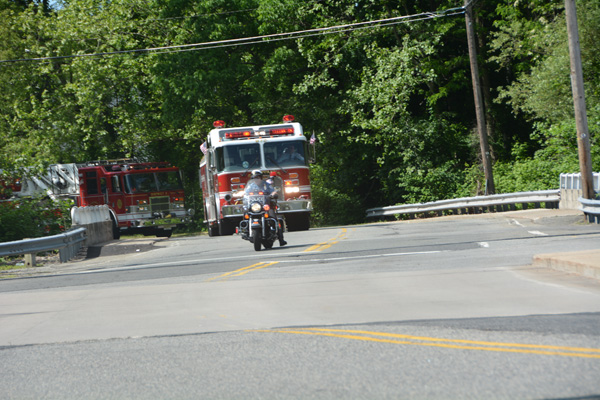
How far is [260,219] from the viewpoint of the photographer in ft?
61.2

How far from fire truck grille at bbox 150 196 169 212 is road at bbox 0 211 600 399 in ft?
66.5

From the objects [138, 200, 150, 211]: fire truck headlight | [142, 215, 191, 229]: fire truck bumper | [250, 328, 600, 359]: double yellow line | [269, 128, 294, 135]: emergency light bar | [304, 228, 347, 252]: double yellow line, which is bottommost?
[250, 328, 600, 359]: double yellow line

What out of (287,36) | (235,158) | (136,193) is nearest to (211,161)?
(235,158)

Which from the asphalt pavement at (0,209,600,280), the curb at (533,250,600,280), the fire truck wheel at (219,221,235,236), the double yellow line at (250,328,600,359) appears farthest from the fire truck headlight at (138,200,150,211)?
the double yellow line at (250,328,600,359)

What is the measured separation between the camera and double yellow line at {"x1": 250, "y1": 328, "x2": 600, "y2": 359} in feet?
20.8

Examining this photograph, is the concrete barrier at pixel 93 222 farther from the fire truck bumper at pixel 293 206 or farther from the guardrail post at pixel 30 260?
the fire truck bumper at pixel 293 206

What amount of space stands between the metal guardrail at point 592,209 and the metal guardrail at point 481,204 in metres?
6.43

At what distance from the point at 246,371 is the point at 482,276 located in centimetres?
563

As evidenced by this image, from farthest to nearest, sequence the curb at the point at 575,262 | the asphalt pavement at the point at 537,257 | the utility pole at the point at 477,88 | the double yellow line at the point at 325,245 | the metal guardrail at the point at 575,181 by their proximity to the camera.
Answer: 1. the utility pole at the point at 477,88
2. the metal guardrail at the point at 575,181
3. the double yellow line at the point at 325,245
4. the asphalt pavement at the point at 537,257
5. the curb at the point at 575,262

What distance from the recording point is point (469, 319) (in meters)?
8.12

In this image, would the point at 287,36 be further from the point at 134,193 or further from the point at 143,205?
the point at 143,205

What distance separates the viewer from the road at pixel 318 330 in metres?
5.92

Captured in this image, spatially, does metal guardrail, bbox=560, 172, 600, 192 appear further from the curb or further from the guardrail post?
the guardrail post

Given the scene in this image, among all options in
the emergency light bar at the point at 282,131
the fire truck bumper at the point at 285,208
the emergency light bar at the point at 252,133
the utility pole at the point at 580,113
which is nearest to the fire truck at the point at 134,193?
the fire truck bumper at the point at 285,208
